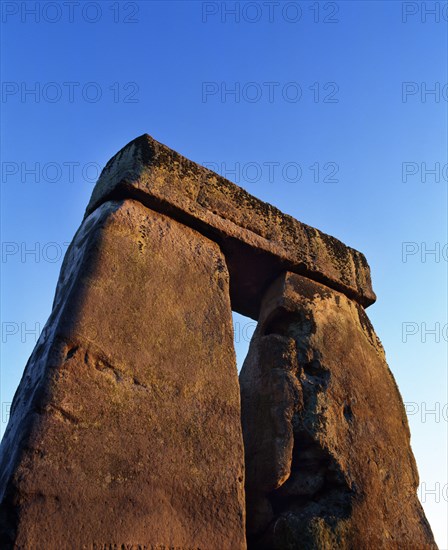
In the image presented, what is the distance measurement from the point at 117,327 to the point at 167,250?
0.57m

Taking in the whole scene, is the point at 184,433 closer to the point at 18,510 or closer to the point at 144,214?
the point at 18,510

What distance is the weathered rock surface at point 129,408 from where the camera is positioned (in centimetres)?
225

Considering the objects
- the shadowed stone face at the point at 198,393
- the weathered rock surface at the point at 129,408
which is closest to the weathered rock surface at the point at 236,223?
the shadowed stone face at the point at 198,393

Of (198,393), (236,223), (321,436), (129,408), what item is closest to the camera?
(129,408)

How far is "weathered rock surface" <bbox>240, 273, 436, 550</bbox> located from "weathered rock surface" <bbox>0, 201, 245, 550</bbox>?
0.38 metres

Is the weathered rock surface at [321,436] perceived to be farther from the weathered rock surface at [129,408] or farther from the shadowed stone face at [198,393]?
the weathered rock surface at [129,408]

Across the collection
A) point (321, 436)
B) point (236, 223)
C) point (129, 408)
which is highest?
point (236, 223)

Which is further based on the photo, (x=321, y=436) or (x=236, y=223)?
(x=236, y=223)

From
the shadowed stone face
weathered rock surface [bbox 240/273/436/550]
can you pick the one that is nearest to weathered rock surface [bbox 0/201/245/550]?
the shadowed stone face

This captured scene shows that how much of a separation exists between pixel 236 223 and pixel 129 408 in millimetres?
1381

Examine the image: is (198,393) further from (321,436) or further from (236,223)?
(236,223)

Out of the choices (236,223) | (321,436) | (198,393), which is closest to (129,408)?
(198,393)

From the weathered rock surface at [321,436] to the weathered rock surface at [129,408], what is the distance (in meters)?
0.38

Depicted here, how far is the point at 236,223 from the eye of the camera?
3578 millimetres
